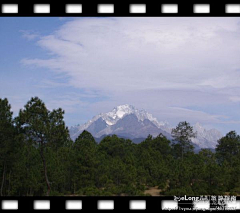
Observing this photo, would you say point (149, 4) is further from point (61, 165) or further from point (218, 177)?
point (61, 165)

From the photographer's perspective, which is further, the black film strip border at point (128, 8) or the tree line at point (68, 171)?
the tree line at point (68, 171)

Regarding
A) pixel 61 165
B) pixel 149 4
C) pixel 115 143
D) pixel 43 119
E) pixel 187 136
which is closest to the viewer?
pixel 149 4

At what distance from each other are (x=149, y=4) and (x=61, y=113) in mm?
11080

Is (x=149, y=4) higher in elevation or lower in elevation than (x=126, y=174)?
higher

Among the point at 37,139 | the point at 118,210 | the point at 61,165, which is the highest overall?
the point at 37,139

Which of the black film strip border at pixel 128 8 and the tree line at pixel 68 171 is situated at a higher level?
the black film strip border at pixel 128 8

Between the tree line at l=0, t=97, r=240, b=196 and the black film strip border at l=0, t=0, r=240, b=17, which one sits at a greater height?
the black film strip border at l=0, t=0, r=240, b=17

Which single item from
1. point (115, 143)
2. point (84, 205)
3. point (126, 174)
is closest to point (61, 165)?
point (126, 174)

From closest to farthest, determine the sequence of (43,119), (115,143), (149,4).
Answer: (149,4) < (43,119) < (115,143)

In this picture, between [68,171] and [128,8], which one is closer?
[128,8]

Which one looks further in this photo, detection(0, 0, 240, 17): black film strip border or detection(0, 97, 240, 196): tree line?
detection(0, 97, 240, 196): tree line

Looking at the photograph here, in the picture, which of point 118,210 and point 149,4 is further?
point 149,4

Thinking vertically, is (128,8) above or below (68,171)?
above

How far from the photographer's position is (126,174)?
1698cm
